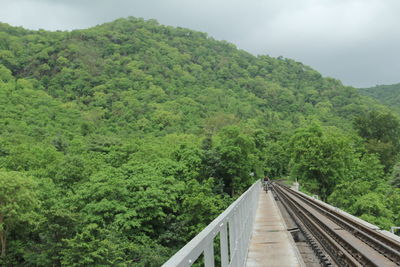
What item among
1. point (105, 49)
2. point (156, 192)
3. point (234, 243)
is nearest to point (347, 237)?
point (234, 243)

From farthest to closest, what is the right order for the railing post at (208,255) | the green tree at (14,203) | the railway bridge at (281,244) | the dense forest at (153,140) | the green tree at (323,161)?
the green tree at (323,161) < the dense forest at (153,140) < the green tree at (14,203) < the railway bridge at (281,244) < the railing post at (208,255)

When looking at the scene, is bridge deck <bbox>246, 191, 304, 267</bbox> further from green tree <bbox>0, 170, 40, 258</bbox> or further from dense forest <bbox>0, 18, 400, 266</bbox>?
green tree <bbox>0, 170, 40, 258</bbox>

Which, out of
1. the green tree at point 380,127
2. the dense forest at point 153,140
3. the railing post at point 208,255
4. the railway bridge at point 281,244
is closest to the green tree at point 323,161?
the dense forest at point 153,140

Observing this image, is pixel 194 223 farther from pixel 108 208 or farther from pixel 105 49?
pixel 105 49

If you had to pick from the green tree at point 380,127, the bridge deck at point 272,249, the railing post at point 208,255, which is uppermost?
the green tree at point 380,127

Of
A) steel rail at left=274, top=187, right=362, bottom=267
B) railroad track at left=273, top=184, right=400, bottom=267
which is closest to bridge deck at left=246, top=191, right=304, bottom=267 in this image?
railroad track at left=273, top=184, right=400, bottom=267

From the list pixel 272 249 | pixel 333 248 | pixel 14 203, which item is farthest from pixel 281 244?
pixel 14 203

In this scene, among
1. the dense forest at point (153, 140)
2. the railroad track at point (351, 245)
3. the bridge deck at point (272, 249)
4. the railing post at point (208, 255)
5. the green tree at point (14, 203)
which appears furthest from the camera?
the dense forest at point (153, 140)

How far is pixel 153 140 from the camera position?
240 feet

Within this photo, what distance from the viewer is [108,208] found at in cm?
2747

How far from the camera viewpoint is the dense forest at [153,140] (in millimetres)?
27328

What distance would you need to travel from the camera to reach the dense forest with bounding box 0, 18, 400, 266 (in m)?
27.3

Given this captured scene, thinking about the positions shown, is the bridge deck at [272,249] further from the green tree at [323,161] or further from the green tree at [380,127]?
the green tree at [380,127]

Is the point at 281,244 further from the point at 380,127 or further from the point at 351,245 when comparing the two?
the point at 380,127
